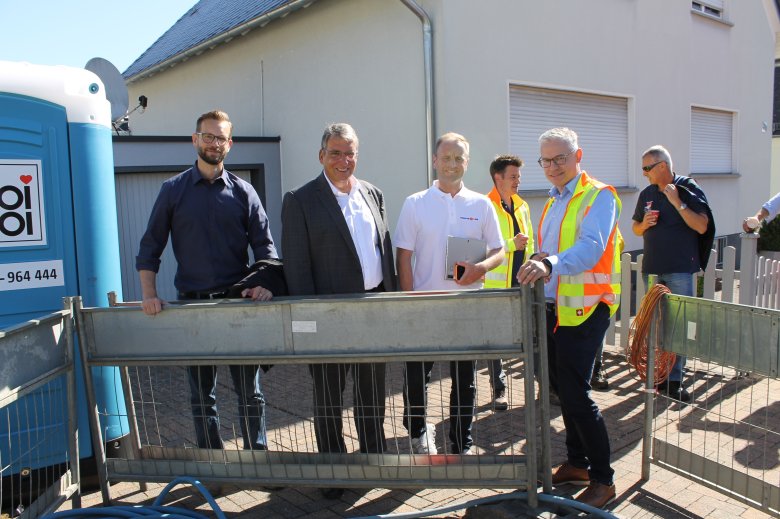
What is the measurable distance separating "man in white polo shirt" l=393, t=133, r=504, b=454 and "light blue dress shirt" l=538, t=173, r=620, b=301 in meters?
0.46

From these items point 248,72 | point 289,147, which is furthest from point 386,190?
point 248,72

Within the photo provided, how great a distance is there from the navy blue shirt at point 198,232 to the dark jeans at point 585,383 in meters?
1.89

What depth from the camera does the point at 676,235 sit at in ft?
17.5

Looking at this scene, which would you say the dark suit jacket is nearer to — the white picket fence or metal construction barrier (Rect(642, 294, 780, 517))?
metal construction barrier (Rect(642, 294, 780, 517))

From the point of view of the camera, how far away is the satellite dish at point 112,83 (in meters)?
7.48

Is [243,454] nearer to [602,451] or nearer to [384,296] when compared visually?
[384,296]

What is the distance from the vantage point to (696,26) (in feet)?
37.7

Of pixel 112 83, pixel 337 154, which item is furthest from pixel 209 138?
pixel 112 83

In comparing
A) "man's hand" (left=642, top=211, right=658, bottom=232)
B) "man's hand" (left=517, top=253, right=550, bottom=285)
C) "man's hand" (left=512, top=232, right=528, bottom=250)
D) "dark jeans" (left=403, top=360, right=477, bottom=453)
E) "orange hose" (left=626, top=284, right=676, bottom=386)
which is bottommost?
"dark jeans" (left=403, top=360, right=477, bottom=453)

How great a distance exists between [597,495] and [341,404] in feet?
4.68

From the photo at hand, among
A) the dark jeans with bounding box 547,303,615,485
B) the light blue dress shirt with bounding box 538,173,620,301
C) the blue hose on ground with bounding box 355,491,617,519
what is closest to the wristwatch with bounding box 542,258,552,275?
the light blue dress shirt with bounding box 538,173,620,301

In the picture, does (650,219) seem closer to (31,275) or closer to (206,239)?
(206,239)

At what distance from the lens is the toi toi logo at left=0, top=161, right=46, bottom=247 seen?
3447mm

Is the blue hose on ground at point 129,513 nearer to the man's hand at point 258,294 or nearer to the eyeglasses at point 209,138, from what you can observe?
the man's hand at point 258,294
